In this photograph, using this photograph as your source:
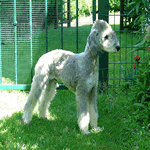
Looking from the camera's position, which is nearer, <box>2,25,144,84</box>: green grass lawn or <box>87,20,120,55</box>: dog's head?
<box>87,20,120,55</box>: dog's head

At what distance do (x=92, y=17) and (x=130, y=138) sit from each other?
3406mm

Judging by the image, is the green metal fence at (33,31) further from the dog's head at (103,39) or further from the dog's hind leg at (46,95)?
the dog's head at (103,39)

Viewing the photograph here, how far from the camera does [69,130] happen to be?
14.4 ft

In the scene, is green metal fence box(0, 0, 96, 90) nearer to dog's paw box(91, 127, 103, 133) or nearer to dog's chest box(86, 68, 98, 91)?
dog's paw box(91, 127, 103, 133)

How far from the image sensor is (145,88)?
4.73 metres

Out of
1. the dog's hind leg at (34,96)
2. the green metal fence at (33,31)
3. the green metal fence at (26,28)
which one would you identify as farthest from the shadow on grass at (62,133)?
the green metal fence at (26,28)

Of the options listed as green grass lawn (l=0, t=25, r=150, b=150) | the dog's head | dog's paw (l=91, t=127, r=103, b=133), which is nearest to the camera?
the dog's head

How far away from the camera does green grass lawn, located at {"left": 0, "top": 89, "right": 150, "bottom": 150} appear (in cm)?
385

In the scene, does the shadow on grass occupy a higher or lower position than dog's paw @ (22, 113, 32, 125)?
lower

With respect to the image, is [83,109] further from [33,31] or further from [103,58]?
[33,31]

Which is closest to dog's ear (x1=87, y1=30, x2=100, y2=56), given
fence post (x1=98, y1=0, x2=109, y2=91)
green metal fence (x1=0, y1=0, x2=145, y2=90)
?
fence post (x1=98, y1=0, x2=109, y2=91)

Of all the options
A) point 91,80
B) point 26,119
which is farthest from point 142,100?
point 26,119

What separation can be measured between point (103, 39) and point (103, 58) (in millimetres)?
2448

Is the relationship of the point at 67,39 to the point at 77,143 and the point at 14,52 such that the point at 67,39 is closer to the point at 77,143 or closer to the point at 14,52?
the point at 14,52
